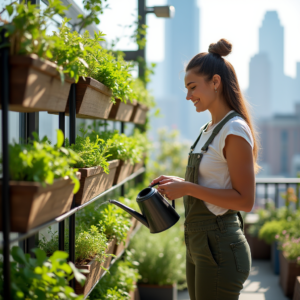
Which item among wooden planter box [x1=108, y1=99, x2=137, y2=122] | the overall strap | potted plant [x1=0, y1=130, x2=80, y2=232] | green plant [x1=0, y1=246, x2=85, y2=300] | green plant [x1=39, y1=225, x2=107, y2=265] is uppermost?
wooden planter box [x1=108, y1=99, x2=137, y2=122]

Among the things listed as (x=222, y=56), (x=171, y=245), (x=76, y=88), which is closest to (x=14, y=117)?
(x=76, y=88)

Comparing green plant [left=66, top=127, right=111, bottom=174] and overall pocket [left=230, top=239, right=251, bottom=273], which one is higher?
green plant [left=66, top=127, right=111, bottom=174]

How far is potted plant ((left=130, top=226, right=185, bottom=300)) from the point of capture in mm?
2416

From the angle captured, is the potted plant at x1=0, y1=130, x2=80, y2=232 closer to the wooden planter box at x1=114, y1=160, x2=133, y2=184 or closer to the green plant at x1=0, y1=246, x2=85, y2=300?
the green plant at x1=0, y1=246, x2=85, y2=300

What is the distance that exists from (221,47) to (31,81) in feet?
2.81

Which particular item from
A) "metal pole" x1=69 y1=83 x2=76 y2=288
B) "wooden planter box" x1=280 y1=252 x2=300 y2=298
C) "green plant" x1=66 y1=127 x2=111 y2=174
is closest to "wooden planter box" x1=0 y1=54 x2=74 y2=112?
"metal pole" x1=69 y1=83 x2=76 y2=288

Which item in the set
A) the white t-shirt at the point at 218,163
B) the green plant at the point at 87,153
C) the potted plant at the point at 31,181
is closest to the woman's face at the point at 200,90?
the white t-shirt at the point at 218,163

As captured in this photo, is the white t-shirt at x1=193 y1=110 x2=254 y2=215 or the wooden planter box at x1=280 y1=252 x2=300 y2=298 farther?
the wooden planter box at x1=280 y1=252 x2=300 y2=298

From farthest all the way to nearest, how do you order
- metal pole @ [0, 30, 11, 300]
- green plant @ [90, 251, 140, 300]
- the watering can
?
1. green plant @ [90, 251, 140, 300]
2. the watering can
3. metal pole @ [0, 30, 11, 300]

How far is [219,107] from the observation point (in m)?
1.33

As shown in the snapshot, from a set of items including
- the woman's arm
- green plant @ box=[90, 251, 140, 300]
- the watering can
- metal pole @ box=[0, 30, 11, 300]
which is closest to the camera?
metal pole @ box=[0, 30, 11, 300]

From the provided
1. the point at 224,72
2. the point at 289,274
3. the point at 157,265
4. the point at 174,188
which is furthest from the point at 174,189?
the point at 289,274

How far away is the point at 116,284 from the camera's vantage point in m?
1.89

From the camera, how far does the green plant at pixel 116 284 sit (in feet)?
5.47
